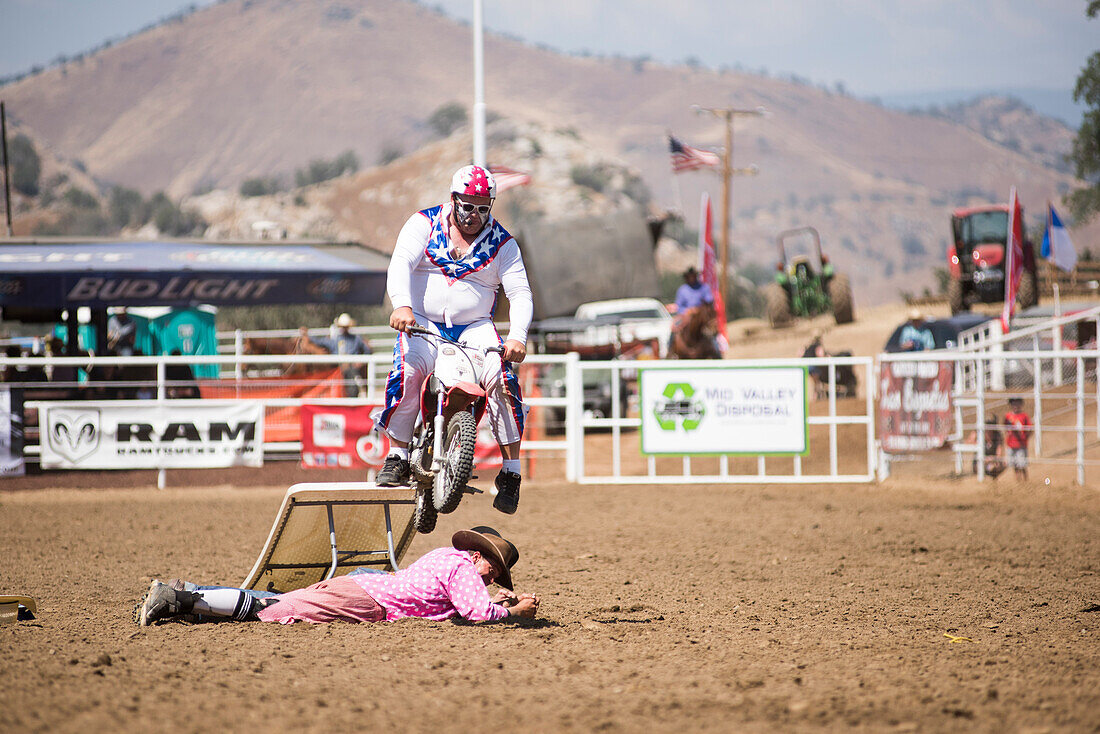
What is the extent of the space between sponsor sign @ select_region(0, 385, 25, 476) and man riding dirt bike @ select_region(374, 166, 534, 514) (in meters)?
9.87

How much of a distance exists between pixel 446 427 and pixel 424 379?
351 millimetres

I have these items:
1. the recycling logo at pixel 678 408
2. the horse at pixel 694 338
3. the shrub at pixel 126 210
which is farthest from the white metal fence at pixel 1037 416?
the shrub at pixel 126 210

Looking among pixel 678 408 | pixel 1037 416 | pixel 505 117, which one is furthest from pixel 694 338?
pixel 505 117

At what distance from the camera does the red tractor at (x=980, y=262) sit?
29.3 meters

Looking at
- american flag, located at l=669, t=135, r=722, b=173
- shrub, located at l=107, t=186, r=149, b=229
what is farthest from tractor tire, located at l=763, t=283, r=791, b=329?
shrub, located at l=107, t=186, r=149, b=229

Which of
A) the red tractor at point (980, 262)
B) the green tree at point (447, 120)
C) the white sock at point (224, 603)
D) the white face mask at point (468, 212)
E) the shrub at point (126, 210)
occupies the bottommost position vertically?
the white sock at point (224, 603)

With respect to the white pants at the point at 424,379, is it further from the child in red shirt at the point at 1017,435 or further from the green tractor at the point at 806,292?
the green tractor at the point at 806,292

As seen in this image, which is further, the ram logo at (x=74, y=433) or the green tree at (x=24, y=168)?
the green tree at (x=24, y=168)

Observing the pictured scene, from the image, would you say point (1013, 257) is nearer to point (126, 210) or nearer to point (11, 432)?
point (11, 432)

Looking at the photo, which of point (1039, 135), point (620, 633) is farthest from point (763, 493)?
point (1039, 135)

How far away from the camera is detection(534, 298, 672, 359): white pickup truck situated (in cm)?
1967

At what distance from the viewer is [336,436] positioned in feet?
47.2

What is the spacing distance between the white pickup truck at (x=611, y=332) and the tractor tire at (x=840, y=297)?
9.50 meters

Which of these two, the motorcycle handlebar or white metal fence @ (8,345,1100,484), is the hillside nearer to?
white metal fence @ (8,345,1100,484)
